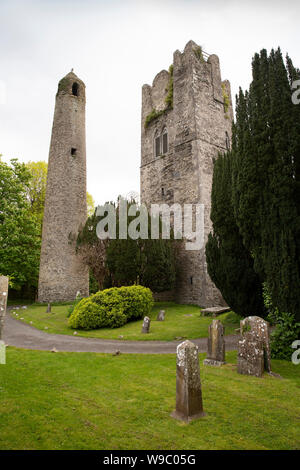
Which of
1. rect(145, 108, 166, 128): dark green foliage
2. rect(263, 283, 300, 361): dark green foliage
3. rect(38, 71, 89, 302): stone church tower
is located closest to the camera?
rect(263, 283, 300, 361): dark green foliage

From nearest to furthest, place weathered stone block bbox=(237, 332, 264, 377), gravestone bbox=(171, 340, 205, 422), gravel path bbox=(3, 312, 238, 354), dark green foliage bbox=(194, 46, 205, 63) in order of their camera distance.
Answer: gravestone bbox=(171, 340, 205, 422), weathered stone block bbox=(237, 332, 264, 377), gravel path bbox=(3, 312, 238, 354), dark green foliage bbox=(194, 46, 205, 63)

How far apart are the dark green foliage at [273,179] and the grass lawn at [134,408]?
2234mm

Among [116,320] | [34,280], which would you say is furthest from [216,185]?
[34,280]

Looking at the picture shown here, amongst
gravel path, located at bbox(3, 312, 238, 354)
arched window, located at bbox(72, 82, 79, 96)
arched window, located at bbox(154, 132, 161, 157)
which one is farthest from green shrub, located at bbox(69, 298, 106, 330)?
arched window, located at bbox(72, 82, 79, 96)

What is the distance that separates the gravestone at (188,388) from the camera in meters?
4.13

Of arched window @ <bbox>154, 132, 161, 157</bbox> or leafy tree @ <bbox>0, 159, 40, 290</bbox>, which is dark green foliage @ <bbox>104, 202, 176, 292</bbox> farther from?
arched window @ <bbox>154, 132, 161, 157</bbox>

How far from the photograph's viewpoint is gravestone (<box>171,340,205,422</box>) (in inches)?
163

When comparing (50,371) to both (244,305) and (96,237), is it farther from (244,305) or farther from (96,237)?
(96,237)

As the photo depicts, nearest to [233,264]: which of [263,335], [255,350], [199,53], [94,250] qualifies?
[263,335]

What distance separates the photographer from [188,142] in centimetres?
2064

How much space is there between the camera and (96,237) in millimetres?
19109

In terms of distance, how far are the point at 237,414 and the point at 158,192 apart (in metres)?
19.5

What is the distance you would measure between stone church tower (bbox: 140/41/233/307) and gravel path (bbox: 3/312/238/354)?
29.8 ft

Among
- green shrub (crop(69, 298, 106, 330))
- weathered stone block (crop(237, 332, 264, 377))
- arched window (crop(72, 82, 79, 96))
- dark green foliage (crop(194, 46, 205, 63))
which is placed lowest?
green shrub (crop(69, 298, 106, 330))
